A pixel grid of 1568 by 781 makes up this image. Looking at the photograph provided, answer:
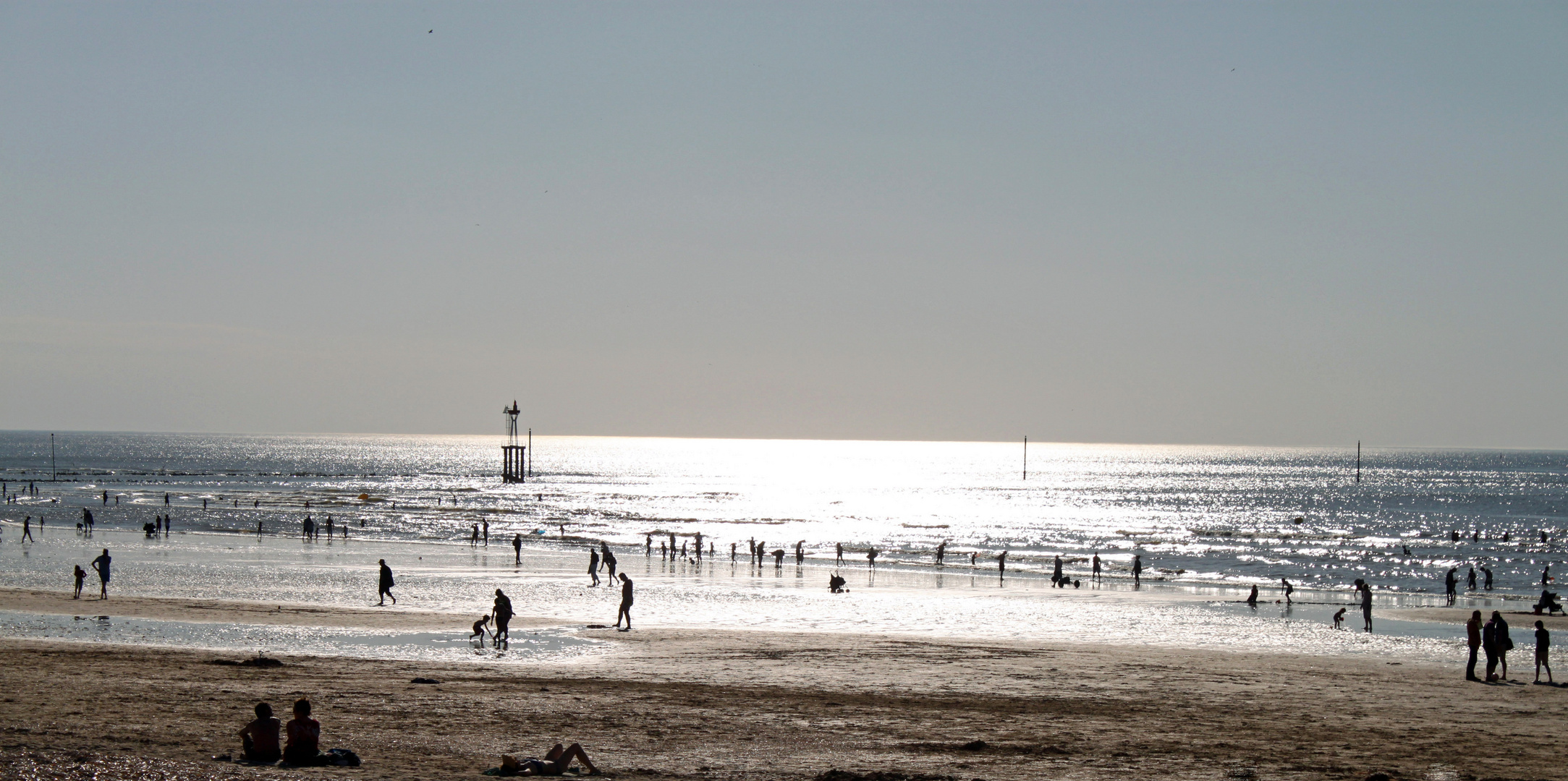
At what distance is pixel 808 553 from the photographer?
6288 centimetres

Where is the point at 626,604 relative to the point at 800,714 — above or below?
below

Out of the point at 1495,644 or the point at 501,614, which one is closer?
the point at 1495,644

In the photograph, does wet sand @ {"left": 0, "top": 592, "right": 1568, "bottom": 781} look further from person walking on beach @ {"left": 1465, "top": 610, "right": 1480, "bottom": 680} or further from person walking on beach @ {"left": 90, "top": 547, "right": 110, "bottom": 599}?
person walking on beach @ {"left": 90, "top": 547, "right": 110, "bottom": 599}

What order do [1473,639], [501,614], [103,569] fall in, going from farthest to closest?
[103,569] → [501,614] → [1473,639]

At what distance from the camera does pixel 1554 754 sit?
14422mm

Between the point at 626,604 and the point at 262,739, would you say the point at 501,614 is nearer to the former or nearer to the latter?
the point at 626,604

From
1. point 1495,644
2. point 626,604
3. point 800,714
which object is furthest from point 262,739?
point 1495,644

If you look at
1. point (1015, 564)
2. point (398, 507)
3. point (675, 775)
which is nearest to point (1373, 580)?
point (1015, 564)

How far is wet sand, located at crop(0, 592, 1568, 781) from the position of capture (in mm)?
12625

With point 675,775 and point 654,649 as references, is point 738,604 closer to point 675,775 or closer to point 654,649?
point 654,649

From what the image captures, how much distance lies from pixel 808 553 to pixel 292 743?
5226 cm

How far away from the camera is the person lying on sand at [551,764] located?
11391 millimetres

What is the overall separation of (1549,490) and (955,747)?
17778cm

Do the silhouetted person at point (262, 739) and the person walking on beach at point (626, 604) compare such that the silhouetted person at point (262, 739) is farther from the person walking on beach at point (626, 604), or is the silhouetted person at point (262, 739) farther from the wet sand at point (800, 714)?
the person walking on beach at point (626, 604)
